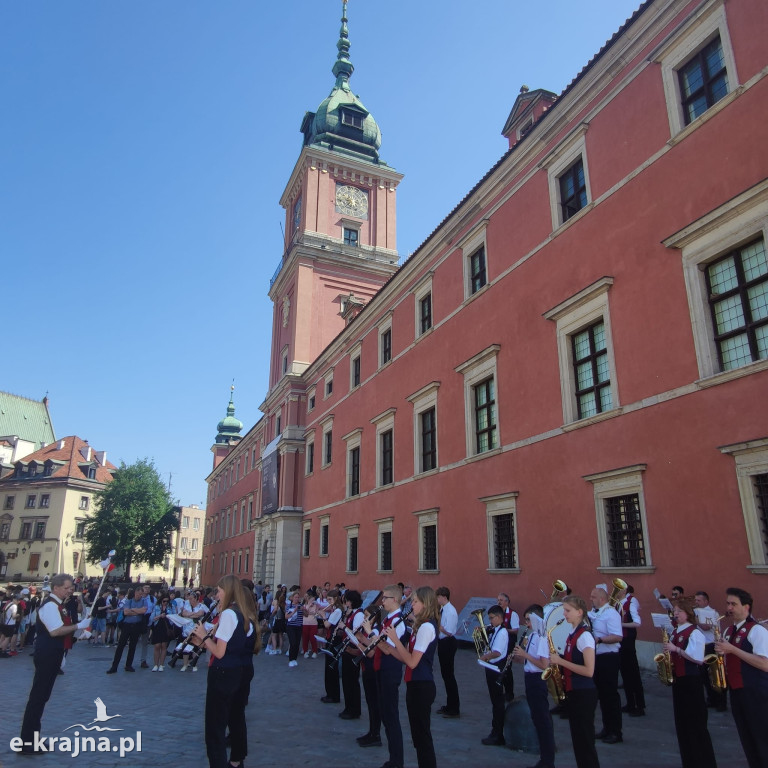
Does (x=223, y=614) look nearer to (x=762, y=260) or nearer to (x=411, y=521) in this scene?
(x=762, y=260)

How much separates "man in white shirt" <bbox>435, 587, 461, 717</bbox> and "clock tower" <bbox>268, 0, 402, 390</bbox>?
28731 millimetres

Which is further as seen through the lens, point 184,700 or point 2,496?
point 2,496

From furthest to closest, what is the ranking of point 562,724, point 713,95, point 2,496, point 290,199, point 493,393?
point 2,496, point 290,199, point 493,393, point 713,95, point 562,724

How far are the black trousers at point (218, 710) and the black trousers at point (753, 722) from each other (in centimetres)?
462

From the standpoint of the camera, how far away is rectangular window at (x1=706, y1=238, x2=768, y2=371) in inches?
416

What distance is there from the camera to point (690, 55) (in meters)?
12.5

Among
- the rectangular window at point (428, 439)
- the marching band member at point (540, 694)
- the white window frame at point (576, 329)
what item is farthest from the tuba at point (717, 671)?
the rectangular window at point (428, 439)

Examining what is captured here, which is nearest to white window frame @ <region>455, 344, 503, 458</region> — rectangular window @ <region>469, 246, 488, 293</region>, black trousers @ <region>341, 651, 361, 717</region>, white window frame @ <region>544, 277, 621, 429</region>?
rectangular window @ <region>469, 246, 488, 293</region>

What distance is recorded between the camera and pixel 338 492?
2914cm

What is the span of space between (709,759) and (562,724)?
2.81m

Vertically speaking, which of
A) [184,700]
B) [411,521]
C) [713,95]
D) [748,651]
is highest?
[713,95]

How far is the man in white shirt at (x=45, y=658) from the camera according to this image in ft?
22.0

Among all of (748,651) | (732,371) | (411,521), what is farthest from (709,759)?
(411,521)

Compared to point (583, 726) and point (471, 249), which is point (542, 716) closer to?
point (583, 726)
